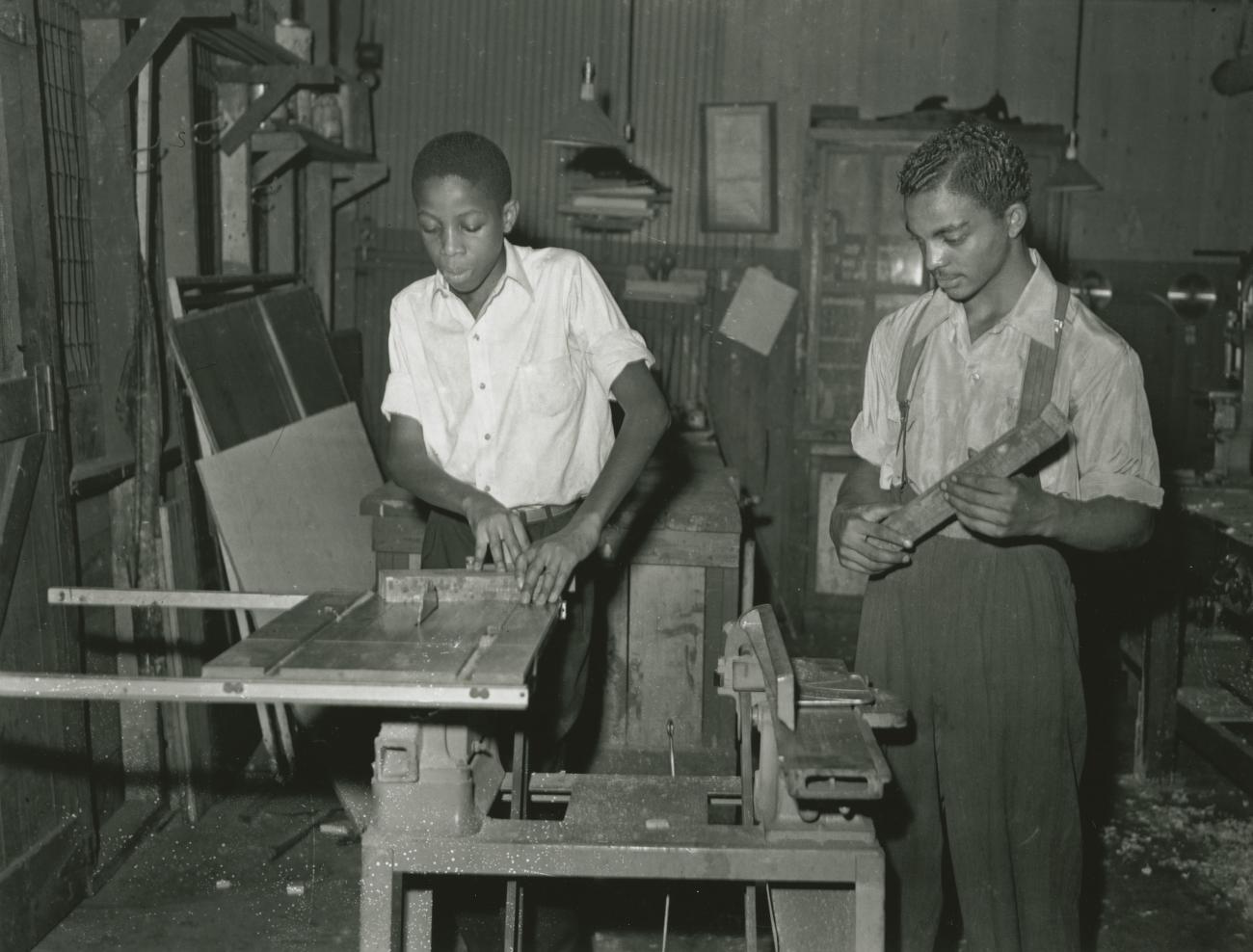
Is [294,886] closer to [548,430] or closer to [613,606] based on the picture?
[613,606]

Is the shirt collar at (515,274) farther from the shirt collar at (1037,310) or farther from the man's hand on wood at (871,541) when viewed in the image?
the shirt collar at (1037,310)

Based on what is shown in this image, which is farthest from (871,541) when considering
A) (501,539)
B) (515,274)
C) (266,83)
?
(266,83)

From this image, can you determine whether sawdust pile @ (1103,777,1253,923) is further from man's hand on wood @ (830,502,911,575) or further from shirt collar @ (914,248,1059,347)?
shirt collar @ (914,248,1059,347)

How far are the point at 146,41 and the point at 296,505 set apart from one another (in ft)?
5.56

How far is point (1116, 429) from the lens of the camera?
2.04 meters

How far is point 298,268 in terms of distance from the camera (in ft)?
18.9

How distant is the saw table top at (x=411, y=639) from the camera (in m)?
1.65

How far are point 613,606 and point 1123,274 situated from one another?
3.94 meters

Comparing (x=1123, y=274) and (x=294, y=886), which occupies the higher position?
(x=1123, y=274)

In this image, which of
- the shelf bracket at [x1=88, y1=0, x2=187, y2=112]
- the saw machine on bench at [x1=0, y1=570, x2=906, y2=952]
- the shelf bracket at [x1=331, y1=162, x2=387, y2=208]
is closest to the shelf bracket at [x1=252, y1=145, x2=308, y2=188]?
the shelf bracket at [x1=331, y1=162, x2=387, y2=208]

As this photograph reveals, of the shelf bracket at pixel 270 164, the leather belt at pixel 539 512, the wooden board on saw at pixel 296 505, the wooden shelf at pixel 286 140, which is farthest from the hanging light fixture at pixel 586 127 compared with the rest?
the leather belt at pixel 539 512

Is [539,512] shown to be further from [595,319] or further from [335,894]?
[335,894]

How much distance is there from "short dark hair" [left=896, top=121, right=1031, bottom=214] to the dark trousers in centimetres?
64

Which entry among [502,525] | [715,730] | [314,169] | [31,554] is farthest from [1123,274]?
[31,554]
